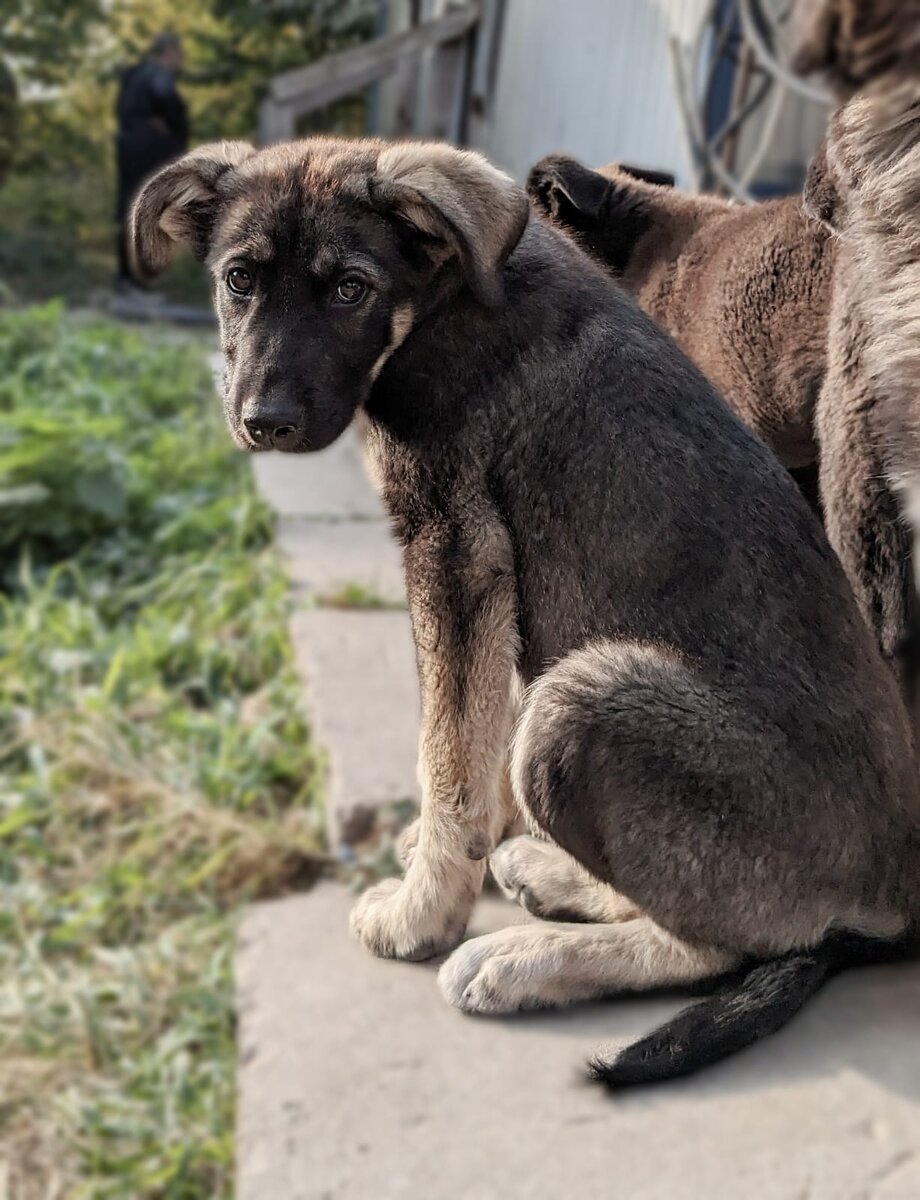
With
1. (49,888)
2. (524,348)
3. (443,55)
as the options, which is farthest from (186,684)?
(524,348)

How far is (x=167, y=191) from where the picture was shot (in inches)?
61.0

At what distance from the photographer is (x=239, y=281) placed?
5.05 feet

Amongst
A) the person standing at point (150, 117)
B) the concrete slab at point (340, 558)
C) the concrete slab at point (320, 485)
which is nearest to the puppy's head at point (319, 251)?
the concrete slab at point (340, 558)

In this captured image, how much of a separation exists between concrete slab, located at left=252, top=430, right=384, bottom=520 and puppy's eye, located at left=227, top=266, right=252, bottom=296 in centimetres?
583

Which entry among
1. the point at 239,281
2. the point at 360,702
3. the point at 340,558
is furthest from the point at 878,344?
the point at 340,558

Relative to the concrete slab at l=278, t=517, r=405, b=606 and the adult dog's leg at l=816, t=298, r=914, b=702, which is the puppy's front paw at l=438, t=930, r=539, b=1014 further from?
the concrete slab at l=278, t=517, r=405, b=606

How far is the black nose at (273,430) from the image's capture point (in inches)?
56.6

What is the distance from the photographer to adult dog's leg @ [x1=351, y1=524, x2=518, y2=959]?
1828mm

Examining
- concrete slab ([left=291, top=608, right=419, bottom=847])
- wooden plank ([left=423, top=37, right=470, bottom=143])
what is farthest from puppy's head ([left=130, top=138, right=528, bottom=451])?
wooden plank ([left=423, top=37, right=470, bottom=143])

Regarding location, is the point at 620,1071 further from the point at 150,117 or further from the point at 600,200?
the point at 150,117

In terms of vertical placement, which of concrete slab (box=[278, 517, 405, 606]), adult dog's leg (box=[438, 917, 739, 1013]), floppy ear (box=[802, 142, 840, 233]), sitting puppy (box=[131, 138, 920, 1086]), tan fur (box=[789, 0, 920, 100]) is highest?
tan fur (box=[789, 0, 920, 100])

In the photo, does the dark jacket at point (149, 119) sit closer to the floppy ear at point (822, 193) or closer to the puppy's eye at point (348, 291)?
the puppy's eye at point (348, 291)

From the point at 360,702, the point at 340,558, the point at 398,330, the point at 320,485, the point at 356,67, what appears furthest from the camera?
the point at 320,485

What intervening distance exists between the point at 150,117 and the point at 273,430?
12.5m
